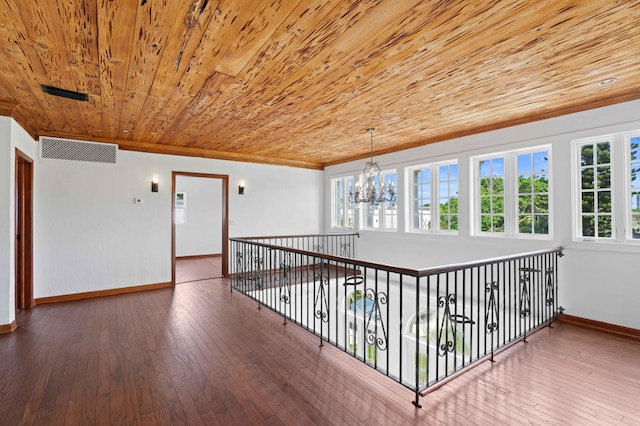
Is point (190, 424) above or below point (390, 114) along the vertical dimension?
below

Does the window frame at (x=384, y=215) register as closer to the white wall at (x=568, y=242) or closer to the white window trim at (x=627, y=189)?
the white wall at (x=568, y=242)

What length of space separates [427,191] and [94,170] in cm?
595

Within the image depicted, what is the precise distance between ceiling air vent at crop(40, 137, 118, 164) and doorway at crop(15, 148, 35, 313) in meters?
0.35

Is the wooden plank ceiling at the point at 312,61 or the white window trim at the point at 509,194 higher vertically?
the wooden plank ceiling at the point at 312,61

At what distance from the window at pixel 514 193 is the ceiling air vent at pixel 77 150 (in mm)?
6252

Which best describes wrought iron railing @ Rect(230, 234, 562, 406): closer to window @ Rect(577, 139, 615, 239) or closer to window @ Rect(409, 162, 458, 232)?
window @ Rect(577, 139, 615, 239)

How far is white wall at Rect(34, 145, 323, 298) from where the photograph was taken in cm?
492

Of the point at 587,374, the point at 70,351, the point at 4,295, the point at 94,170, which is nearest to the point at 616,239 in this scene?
the point at 587,374

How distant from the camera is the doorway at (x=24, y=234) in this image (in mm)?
4477

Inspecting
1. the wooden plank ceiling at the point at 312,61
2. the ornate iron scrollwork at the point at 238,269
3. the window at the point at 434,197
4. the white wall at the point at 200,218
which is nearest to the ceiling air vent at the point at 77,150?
the wooden plank ceiling at the point at 312,61

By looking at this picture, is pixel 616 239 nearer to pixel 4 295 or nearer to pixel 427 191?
pixel 427 191

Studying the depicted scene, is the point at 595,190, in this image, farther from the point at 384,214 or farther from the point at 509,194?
the point at 384,214

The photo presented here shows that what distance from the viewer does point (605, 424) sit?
6.67 ft

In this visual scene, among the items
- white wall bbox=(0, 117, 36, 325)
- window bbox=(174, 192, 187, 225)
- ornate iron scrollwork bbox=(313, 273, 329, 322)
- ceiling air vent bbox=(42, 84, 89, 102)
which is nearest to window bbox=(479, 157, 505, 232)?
ornate iron scrollwork bbox=(313, 273, 329, 322)
